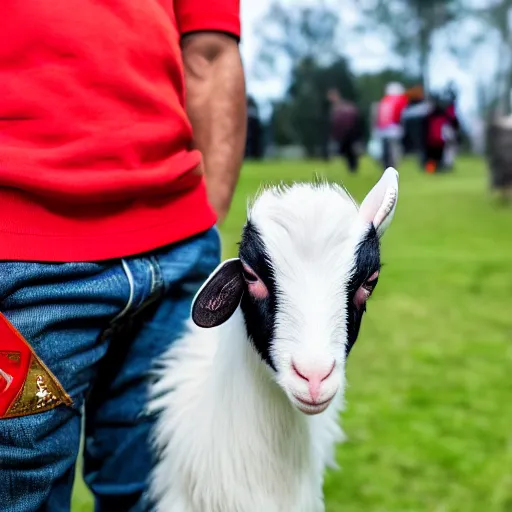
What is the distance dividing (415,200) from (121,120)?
10.7 meters

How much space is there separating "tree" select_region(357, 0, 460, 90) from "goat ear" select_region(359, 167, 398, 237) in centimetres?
3165

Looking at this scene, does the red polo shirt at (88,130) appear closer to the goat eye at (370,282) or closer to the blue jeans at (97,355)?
the blue jeans at (97,355)

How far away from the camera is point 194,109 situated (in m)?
1.64

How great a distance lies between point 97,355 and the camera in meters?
1.33

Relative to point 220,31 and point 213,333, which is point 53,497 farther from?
point 220,31

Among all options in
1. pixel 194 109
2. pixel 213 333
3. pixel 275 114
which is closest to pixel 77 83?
pixel 194 109

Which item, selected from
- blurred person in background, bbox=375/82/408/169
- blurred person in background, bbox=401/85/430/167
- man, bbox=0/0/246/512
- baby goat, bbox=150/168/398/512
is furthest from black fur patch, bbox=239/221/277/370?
blurred person in background, bbox=401/85/430/167

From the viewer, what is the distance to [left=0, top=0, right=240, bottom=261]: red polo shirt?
120 cm

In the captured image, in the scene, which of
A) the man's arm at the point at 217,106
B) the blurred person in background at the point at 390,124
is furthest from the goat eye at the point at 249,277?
the blurred person in background at the point at 390,124

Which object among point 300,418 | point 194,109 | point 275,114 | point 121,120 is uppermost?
point 121,120

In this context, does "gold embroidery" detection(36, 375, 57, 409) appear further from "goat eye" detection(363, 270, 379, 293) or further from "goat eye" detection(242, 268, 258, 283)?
"goat eye" detection(363, 270, 379, 293)

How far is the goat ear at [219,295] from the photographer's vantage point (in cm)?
119

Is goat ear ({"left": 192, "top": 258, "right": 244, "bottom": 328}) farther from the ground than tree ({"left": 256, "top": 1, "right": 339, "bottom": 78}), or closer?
farther from the ground

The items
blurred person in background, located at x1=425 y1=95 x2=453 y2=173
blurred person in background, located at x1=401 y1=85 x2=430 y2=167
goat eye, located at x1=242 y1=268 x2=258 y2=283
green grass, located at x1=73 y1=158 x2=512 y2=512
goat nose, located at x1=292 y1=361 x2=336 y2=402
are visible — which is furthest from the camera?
blurred person in background, located at x1=401 y1=85 x2=430 y2=167
